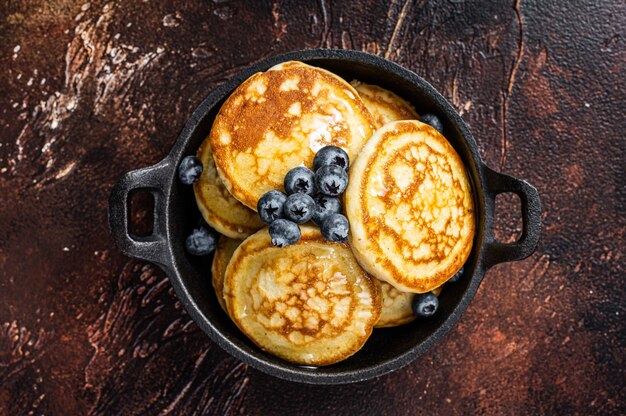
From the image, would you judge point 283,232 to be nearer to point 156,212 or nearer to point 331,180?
point 331,180

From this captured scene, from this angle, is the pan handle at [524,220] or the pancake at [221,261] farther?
the pancake at [221,261]

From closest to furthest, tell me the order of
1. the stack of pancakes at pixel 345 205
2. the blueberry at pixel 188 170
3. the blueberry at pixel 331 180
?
the blueberry at pixel 331 180, the stack of pancakes at pixel 345 205, the blueberry at pixel 188 170

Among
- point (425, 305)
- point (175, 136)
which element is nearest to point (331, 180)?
point (425, 305)

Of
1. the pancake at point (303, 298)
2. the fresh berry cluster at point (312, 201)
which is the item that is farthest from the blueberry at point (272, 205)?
the pancake at point (303, 298)

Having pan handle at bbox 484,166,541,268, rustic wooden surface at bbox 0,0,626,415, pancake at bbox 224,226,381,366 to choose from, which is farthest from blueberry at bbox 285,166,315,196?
rustic wooden surface at bbox 0,0,626,415

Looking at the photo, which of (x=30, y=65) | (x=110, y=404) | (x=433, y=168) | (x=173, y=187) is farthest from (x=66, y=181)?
(x=433, y=168)

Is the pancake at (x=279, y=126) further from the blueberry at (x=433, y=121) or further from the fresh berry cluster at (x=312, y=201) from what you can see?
the blueberry at (x=433, y=121)
